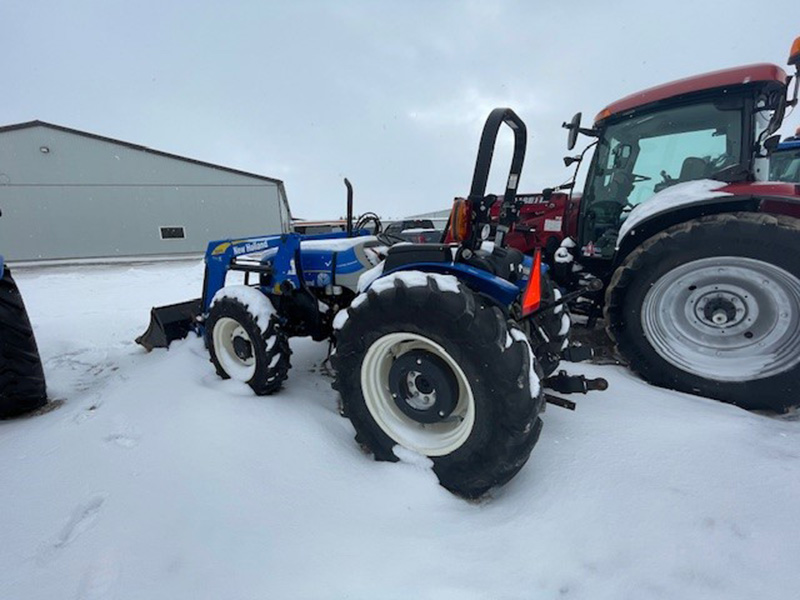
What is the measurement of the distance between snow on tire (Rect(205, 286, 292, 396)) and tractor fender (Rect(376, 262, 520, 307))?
1.20 meters

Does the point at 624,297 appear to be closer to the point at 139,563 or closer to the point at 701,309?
the point at 701,309

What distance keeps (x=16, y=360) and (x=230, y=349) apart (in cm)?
134

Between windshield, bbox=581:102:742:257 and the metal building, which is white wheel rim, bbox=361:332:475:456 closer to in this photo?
A: windshield, bbox=581:102:742:257

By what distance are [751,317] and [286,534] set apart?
10.5ft

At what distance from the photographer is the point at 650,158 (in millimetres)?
3547

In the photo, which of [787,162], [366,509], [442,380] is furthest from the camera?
[787,162]

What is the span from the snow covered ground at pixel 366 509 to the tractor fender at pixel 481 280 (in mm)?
865

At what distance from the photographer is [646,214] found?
2.67 m

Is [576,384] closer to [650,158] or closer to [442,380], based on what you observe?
[442,380]

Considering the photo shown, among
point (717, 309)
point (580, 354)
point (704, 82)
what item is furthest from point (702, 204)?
point (580, 354)

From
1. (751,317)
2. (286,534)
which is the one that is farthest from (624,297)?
(286,534)

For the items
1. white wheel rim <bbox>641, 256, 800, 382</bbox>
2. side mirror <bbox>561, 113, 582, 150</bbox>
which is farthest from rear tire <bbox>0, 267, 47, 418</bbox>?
side mirror <bbox>561, 113, 582, 150</bbox>

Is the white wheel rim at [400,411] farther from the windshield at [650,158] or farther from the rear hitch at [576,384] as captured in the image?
the windshield at [650,158]

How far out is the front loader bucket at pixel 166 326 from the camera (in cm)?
356
